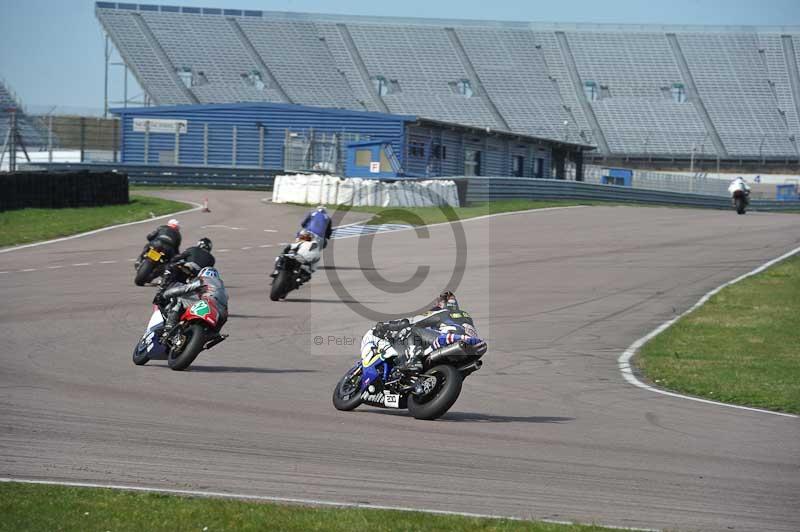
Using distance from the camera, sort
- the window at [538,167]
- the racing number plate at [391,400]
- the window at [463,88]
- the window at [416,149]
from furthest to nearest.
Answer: the window at [463,88]
the window at [538,167]
the window at [416,149]
the racing number plate at [391,400]

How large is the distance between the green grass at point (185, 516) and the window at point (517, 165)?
53.5m

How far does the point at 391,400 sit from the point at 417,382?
0.38 metres

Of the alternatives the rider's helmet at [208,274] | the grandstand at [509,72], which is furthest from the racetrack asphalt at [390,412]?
the grandstand at [509,72]

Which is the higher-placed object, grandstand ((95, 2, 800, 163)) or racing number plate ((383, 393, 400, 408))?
grandstand ((95, 2, 800, 163))

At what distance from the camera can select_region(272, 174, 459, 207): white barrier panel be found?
39.5 metres

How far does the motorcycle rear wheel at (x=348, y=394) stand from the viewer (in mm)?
10320

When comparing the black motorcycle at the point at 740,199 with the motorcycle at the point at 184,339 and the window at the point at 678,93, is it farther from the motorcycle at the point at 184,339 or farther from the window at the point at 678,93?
the window at the point at 678,93

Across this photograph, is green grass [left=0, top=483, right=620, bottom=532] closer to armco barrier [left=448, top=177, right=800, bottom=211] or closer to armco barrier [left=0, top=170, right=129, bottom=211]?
armco barrier [left=0, top=170, right=129, bottom=211]

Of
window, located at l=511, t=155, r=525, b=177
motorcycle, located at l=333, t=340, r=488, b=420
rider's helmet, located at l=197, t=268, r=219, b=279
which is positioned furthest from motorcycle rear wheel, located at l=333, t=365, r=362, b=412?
window, located at l=511, t=155, r=525, b=177

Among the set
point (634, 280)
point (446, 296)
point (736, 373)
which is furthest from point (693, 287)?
point (446, 296)

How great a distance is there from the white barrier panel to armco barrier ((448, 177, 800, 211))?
146 centimetres

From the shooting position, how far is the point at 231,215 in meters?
35.9

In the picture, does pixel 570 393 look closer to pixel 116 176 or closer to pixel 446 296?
pixel 446 296

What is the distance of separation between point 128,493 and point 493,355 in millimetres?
8695
